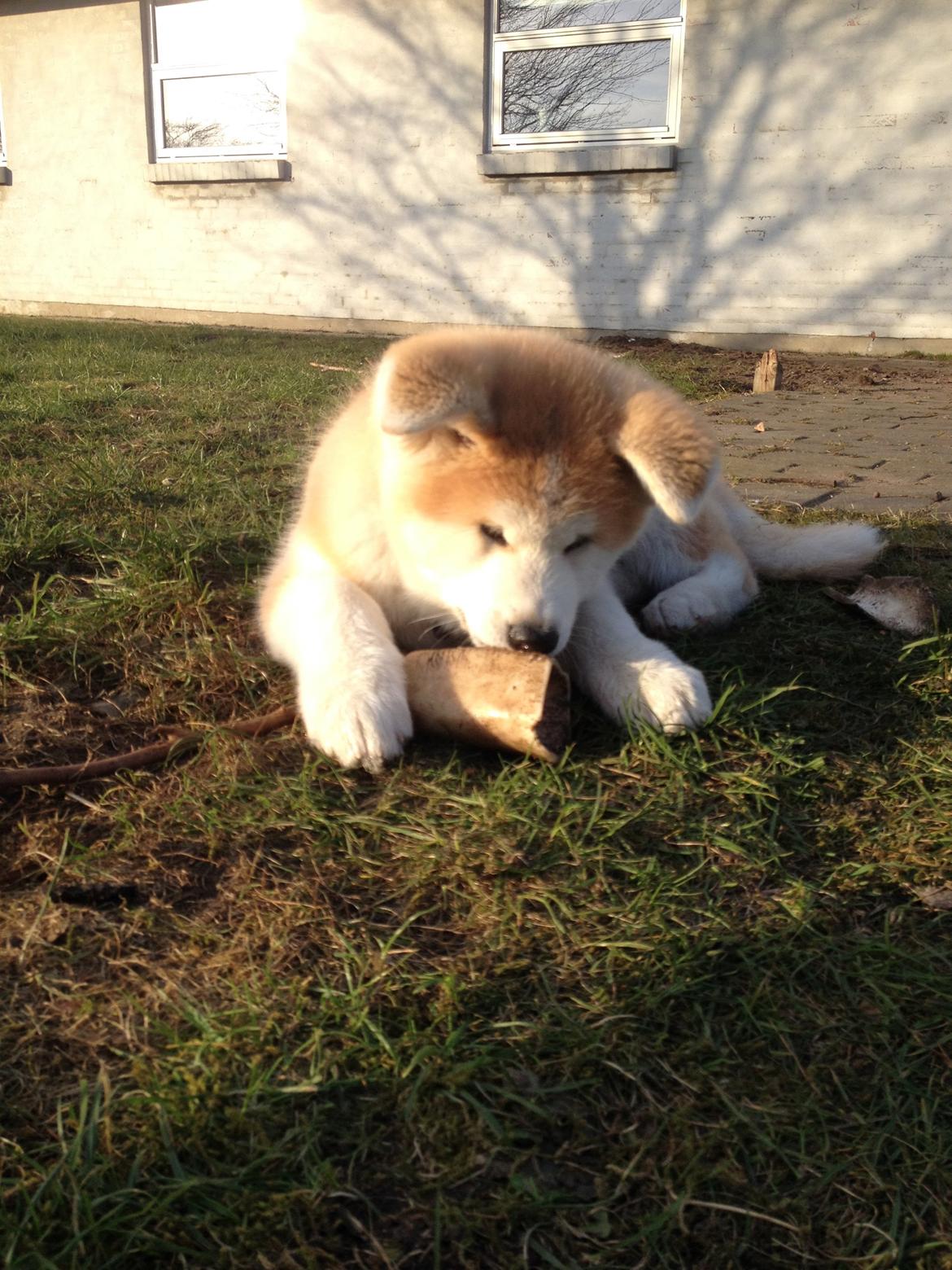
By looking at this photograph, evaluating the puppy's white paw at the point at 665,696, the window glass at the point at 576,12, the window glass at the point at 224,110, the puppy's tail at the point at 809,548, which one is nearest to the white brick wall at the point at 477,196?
the window glass at the point at 576,12

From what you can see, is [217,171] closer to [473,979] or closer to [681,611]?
[681,611]

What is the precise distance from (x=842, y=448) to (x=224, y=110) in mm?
9454

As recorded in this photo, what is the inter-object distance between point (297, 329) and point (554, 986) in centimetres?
1114

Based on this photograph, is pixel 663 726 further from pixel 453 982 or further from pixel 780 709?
pixel 453 982

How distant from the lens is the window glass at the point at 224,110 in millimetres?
11844

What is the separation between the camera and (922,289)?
9352 mm

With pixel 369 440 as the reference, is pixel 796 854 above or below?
below

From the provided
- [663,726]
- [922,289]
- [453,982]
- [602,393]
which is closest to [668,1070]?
[453,982]

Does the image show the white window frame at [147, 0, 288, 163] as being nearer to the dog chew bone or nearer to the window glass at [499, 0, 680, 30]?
the window glass at [499, 0, 680, 30]

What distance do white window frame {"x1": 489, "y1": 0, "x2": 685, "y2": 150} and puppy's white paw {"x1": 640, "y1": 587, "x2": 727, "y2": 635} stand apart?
27.6ft

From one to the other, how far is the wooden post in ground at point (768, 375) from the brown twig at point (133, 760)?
600 cm

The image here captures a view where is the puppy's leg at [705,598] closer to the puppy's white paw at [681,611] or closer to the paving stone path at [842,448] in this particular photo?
the puppy's white paw at [681,611]

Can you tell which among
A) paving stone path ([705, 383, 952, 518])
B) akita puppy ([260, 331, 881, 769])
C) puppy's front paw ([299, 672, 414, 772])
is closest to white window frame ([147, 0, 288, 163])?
paving stone path ([705, 383, 952, 518])

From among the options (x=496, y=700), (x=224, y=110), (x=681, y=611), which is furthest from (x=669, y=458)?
(x=224, y=110)
